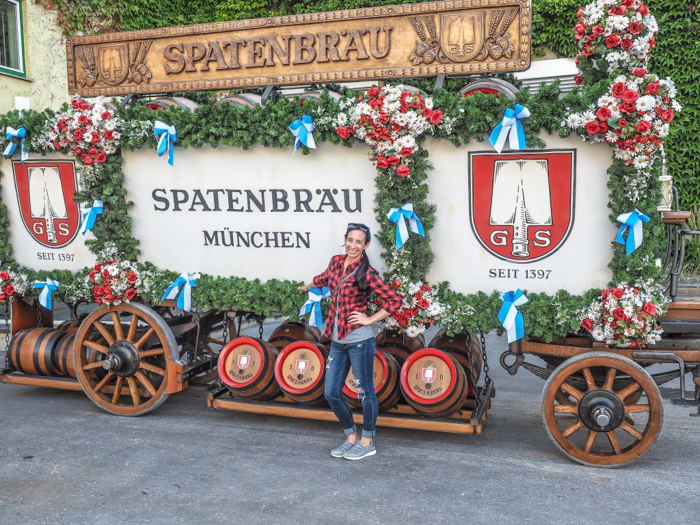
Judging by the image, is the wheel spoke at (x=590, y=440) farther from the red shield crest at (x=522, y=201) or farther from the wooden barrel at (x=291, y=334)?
the wooden barrel at (x=291, y=334)

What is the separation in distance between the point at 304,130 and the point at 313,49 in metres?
0.73

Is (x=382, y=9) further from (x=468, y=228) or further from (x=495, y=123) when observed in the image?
(x=468, y=228)

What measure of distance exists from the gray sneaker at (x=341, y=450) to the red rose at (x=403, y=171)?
1824 mm

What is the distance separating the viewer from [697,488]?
12.2 feet

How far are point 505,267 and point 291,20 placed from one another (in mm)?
2316

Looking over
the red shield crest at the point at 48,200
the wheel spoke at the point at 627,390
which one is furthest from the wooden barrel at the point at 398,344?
the red shield crest at the point at 48,200

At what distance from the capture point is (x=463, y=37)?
4.18 m

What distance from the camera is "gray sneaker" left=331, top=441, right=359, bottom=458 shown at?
4.18 metres

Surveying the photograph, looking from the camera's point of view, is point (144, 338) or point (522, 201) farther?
point (144, 338)

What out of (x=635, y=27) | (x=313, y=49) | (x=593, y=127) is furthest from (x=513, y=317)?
(x=313, y=49)

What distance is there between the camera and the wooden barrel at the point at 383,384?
4.37 meters

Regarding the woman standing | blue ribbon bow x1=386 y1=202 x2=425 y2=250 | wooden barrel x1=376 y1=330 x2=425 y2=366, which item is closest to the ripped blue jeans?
the woman standing

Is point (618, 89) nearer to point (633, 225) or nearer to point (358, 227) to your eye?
point (633, 225)

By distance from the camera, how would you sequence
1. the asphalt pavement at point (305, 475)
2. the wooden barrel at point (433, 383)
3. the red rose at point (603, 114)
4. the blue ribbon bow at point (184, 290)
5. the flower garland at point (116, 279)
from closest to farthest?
the asphalt pavement at point (305, 475) → the red rose at point (603, 114) → the wooden barrel at point (433, 383) → the blue ribbon bow at point (184, 290) → the flower garland at point (116, 279)
